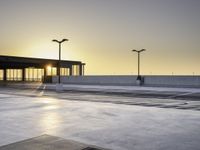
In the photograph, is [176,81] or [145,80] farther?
[145,80]

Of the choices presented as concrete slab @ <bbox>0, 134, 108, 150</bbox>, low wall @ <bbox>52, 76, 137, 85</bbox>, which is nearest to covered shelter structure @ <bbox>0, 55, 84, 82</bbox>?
low wall @ <bbox>52, 76, 137, 85</bbox>

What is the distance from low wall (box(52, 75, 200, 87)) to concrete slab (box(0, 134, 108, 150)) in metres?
40.6

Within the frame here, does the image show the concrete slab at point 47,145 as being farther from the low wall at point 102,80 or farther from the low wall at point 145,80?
the low wall at point 102,80

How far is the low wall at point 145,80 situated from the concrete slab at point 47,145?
40551 millimetres

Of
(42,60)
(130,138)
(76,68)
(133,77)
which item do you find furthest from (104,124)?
(76,68)

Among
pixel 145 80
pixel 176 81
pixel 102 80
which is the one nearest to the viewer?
pixel 176 81

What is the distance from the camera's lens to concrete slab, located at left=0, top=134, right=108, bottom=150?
7.23 metres

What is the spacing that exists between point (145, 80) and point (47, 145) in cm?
4599

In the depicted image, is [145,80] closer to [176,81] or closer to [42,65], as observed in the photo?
[176,81]

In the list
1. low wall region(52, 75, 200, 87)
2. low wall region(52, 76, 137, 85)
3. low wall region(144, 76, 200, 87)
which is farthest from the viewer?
low wall region(52, 76, 137, 85)

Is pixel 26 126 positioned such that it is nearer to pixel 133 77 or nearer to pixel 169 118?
pixel 169 118

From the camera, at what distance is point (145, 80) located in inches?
2063

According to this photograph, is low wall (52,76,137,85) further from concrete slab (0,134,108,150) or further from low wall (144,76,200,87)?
concrete slab (0,134,108,150)

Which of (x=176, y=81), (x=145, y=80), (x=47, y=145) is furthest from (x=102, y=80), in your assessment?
(x=47, y=145)
